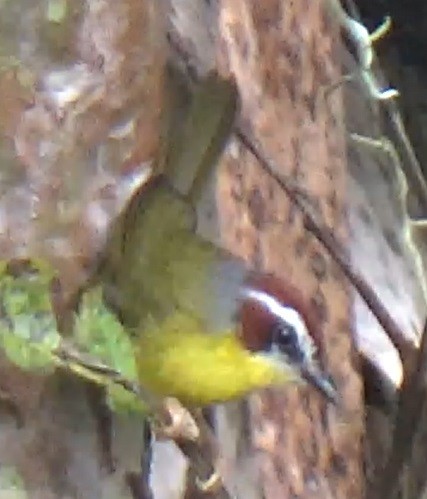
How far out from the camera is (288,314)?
1062 mm

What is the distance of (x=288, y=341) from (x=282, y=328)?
16 mm

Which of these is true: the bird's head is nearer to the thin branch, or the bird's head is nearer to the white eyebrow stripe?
the white eyebrow stripe

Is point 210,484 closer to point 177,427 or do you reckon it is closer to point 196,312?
point 177,427

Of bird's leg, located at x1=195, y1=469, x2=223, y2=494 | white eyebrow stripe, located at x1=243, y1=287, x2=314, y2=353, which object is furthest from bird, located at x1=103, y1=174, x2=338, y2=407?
bird's leg, located at x1=195, y1=469, x2=223, y2=494

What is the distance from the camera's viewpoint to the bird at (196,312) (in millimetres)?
1076

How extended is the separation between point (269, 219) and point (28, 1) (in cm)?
34

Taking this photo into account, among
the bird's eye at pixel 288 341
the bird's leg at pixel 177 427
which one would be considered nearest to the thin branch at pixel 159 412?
the bird's leg at pixel 177 427

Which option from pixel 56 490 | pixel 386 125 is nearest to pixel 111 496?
pixel 56 490

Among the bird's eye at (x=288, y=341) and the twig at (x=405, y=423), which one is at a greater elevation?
the bird's eye at (x=288, y=341)

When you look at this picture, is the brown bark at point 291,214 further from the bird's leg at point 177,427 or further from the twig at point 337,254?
the bird's leg at point 177,427

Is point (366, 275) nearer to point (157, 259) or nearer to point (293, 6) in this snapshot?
point (293, 6)

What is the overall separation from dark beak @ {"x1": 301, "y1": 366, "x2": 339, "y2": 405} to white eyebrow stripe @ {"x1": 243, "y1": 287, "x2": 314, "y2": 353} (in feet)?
0.07

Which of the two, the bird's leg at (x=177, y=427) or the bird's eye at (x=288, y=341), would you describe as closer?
the bird's leg at (x=177, y=427)

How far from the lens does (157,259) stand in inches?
44.1
